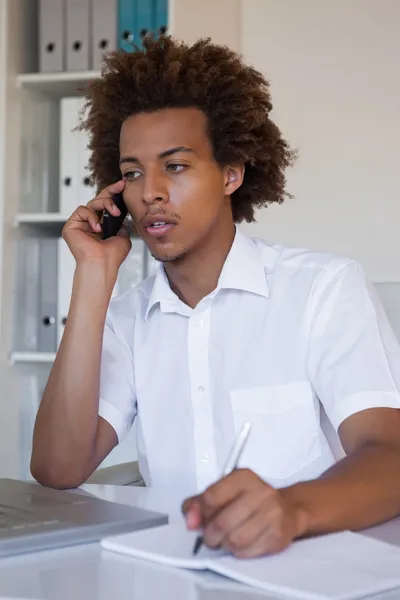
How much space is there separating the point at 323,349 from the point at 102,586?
65cm

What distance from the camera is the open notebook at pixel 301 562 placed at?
675mm

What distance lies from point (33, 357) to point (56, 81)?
2.58 ft

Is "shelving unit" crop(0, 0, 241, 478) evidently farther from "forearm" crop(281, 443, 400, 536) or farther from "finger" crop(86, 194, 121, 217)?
"forearm" crop(281, 443, 400, 536)

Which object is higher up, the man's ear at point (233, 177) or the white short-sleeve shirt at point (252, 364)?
the man's ear at point (233, 177)

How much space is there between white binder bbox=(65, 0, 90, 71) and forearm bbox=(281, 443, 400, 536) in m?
1.74

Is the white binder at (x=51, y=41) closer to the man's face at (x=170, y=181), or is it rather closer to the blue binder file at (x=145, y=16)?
the blue binder file at (x=145, y=16)

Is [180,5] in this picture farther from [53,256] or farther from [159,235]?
[159,235]

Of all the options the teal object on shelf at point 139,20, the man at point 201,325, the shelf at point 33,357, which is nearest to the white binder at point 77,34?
the teal object on shelf at point 139,20

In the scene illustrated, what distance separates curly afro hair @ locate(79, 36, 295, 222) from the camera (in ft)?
4.92

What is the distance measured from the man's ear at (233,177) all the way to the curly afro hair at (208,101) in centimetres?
1

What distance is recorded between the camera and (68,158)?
8.18 feet

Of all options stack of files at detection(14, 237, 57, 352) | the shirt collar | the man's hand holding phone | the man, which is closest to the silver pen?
the man

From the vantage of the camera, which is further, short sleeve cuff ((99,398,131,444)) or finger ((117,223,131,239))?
finger ((117,223,131,239))

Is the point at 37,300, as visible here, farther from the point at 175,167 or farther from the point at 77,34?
the point at 175,167
